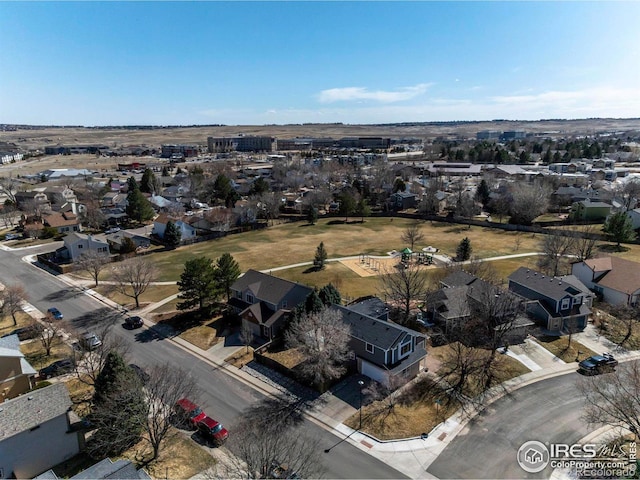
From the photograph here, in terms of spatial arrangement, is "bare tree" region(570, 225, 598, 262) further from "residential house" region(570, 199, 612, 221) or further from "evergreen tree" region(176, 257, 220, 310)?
"evergreen tree" region(176, 257, 220, 310)

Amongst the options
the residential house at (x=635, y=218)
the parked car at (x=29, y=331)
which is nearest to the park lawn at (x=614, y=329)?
the residential house at (x=635, y=218)

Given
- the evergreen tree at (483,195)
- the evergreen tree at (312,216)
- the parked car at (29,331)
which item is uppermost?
the evergreen tree at (483,195)

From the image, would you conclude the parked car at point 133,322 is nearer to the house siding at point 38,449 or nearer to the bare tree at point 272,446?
the house siding at point 38,449

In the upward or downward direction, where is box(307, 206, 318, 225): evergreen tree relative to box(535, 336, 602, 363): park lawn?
upward

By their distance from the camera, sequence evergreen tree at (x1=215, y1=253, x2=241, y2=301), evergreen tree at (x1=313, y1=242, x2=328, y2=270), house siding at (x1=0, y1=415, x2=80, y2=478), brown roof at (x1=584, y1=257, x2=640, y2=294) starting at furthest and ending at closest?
evergreen tree at (x1=313, y1=242, x2=328, y2=270) → evergreen tree at (x1=215, y1=253, x2=241, y2=301) → brown roof at (x1=584, y1=257, x2=640, y2=294) → house siding at (x1=0, y1=415, x2=80, y2=478)

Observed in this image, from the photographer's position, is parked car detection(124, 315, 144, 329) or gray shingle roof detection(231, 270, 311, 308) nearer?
gray shingle roof detection(231, 270, 311, 308)

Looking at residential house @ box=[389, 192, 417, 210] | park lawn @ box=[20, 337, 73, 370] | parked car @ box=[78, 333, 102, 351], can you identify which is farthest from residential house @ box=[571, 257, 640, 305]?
park lawn @ box=[20, 337, 73, 370]
